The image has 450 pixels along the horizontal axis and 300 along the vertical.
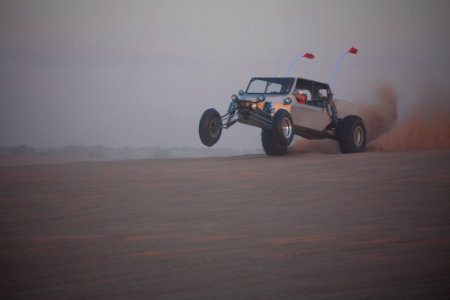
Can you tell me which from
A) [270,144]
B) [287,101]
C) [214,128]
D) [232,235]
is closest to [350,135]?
[270,144]

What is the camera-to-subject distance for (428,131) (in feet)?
72.5

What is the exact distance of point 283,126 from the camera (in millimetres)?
15703

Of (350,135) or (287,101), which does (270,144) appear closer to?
(287,101)

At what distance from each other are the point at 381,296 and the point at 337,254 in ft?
3.83

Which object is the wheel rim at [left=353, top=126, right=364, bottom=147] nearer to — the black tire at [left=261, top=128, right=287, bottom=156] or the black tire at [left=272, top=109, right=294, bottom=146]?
the black tire at [left=261, top=128, right=287, bottom=156]

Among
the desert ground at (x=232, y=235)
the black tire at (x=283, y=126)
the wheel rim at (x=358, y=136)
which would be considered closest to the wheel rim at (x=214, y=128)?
the black tire at (x=283, y=126)

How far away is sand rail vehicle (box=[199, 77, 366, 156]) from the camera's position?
16.1 metres

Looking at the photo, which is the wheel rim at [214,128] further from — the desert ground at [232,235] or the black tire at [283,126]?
Result: the desert ground at [232,235]

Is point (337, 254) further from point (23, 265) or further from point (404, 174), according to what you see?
point (404, 174)

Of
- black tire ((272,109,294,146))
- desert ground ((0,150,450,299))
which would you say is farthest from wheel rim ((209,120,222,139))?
desert ground ((0,150,450,299))

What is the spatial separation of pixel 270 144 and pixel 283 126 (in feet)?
6.20

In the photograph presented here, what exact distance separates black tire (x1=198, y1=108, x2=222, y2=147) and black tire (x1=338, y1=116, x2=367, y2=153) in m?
3.15

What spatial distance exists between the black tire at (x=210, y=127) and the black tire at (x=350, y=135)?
3154 millimetres

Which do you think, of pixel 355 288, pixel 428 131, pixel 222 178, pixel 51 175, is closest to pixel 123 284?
pixel 355 288
